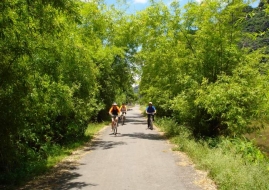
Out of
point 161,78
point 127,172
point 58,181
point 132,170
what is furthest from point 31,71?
point 161,78

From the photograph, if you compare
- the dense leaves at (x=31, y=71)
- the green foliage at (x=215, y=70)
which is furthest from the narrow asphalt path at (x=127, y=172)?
the green foliage at (x=215, y=70)

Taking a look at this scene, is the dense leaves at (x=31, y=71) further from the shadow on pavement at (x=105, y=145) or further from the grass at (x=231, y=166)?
the grass at (x=231, y=166)

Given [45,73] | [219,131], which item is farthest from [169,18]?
[45,73]

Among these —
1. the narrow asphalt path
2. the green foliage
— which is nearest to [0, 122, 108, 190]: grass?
the narrow asphalt path

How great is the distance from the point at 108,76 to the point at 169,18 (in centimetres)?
1358

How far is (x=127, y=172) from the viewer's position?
9359 millimetres

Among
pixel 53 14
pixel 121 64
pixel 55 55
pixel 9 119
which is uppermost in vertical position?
pixel 121 64

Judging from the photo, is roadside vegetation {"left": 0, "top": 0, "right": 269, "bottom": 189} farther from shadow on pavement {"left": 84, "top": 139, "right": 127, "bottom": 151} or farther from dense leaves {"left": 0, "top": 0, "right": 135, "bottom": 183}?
shadow on pavement {"left": 84, "top": 139, "right": 127, "bottom": 151}

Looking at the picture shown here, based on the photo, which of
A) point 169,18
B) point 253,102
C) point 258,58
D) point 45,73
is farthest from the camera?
point 169,18

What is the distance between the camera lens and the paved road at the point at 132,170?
8.00m

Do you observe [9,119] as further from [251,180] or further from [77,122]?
[77,122]

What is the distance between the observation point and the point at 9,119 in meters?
7.87

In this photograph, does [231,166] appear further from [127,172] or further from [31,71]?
[31,71]

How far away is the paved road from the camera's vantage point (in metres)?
8.00
